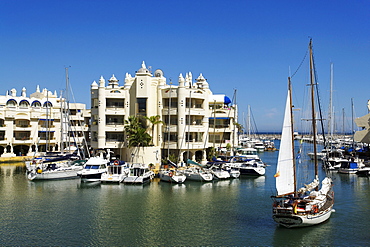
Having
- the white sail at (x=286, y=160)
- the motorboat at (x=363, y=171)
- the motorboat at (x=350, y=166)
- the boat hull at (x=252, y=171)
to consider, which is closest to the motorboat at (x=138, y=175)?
the boat hull at (x=252, y=171)

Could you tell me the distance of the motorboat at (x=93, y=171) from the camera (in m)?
52.5

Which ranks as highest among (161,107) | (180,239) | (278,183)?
(161,107)

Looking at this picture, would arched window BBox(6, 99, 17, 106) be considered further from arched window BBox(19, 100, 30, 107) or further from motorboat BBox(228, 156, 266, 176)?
motorboat BBox(228, 156, 266, 176)

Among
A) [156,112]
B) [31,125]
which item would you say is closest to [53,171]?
[156,112]

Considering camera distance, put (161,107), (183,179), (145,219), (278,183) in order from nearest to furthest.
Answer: (278,183), (145,219), (183,179), (161,107)

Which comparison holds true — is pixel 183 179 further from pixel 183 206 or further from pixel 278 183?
pixel 278 183

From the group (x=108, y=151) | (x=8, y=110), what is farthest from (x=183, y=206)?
(x=8, y=110)

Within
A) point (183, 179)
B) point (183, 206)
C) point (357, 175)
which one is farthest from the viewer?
point (357, 175)

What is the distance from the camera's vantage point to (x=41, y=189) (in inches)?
1881

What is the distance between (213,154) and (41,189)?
3214 cm

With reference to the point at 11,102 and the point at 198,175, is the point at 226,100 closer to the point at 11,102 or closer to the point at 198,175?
the point at 198,175

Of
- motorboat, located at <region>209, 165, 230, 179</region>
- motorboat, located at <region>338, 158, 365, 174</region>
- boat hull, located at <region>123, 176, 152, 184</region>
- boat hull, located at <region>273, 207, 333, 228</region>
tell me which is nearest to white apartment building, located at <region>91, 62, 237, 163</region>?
motorboat, located at <region>209, 165, 230, 179</region>

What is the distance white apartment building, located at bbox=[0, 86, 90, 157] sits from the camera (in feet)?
268

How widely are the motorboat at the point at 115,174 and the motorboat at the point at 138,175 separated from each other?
693mm
